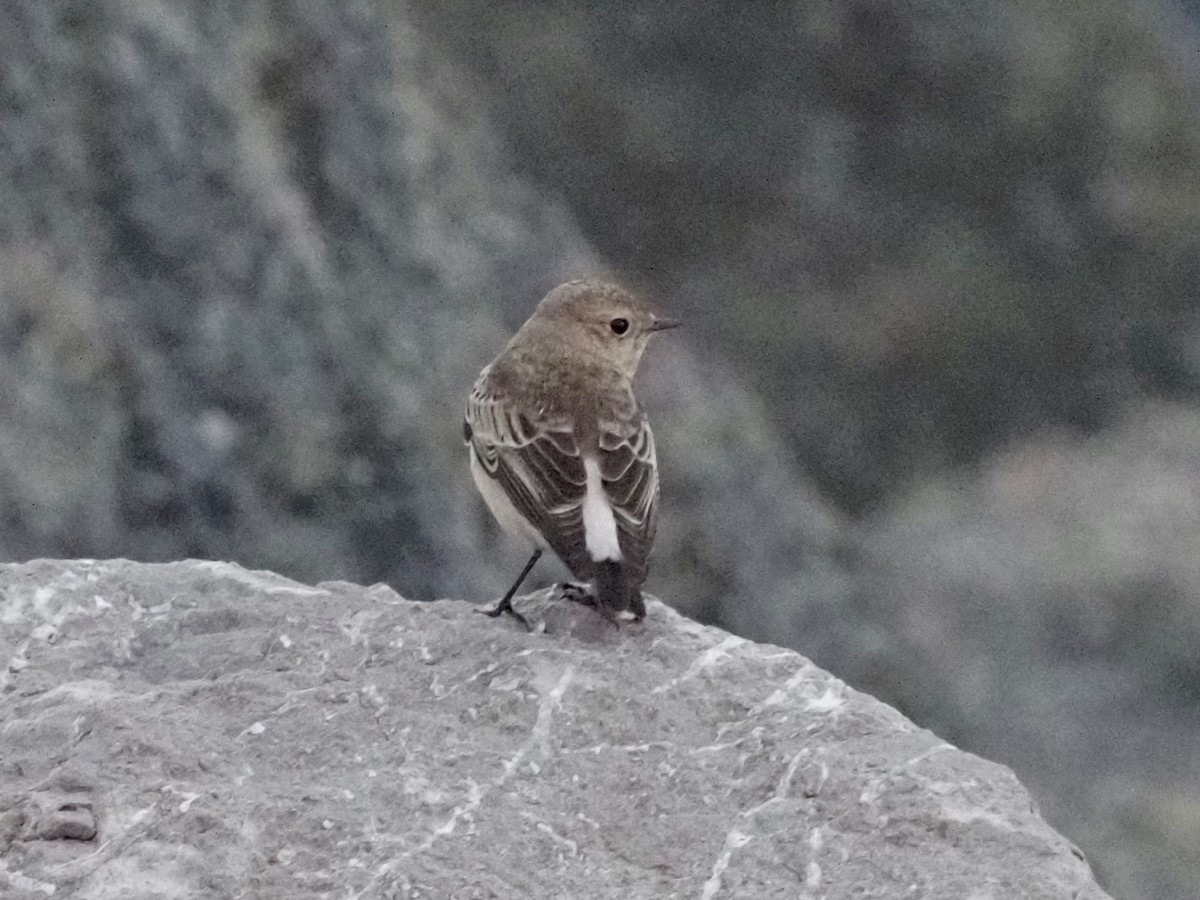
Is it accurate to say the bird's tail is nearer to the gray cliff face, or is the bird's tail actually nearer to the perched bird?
the perched bird

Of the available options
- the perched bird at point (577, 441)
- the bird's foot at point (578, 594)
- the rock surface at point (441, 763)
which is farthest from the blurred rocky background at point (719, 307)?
the rock surface at point (441, 763)

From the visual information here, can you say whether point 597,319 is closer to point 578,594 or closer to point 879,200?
point 578,594

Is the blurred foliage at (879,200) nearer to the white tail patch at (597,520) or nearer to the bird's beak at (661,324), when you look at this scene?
the bird's beak at (661,324)

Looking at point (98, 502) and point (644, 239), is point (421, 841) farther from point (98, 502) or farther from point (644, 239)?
point (644, 239)

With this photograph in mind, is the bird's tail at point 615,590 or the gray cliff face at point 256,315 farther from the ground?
the gray cliff face at point 256,315

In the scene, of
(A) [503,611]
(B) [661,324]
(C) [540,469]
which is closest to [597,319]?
(B) [661,324]

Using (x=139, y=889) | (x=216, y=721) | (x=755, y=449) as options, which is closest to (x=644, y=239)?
(x=755, y=449)
